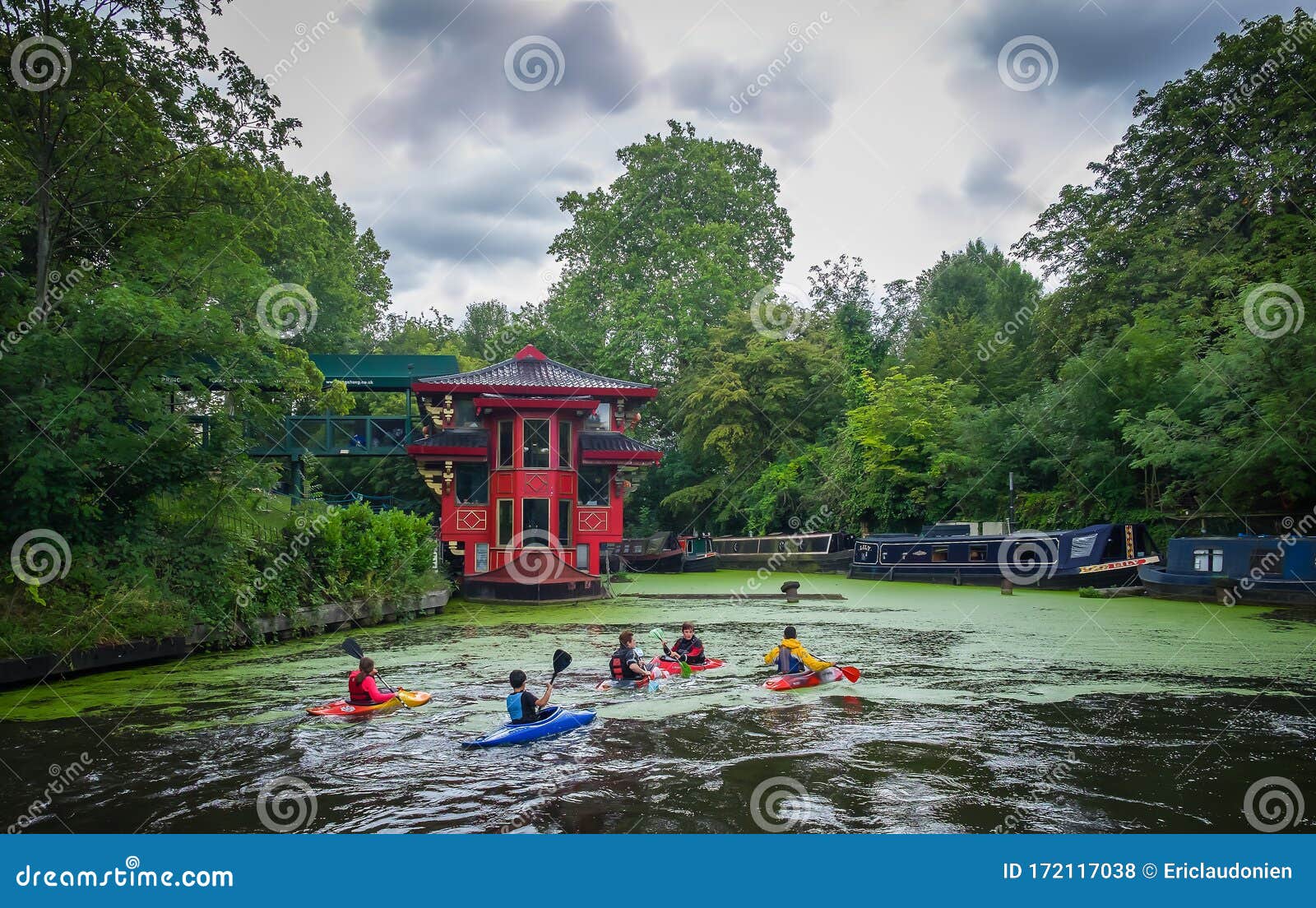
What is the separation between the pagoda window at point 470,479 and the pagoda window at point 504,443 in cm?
81

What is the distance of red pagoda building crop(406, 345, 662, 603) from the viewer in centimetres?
3244

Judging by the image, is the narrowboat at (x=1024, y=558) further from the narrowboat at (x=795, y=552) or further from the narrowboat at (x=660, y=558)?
the narrowboat at (x=660, y=558)

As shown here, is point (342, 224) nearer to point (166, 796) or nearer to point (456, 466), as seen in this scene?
point (456, 466)

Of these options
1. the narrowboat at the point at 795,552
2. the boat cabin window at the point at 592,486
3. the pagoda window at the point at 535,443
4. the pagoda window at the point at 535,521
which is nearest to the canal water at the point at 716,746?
the pagoda window at the point at 535,521

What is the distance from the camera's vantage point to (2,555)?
15.5 m

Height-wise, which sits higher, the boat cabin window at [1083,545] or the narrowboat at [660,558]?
the boat cabin window at [1083,545]

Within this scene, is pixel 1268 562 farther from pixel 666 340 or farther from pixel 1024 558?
pixel 666 340

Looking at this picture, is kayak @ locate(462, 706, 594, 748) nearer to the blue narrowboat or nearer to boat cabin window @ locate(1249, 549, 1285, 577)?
the blue narrowboat

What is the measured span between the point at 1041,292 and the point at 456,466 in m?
39.1

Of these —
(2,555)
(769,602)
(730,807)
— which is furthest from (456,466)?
(730,807)

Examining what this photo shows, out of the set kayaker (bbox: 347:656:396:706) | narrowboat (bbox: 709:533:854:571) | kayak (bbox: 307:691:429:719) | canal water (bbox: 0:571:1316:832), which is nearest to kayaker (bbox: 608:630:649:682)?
canal water (bbox: 0:571:1316:832)

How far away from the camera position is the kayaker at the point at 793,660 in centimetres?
1434

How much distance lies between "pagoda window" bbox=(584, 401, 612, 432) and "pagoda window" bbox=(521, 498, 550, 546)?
183 inches

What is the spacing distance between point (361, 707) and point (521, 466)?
20558mm
